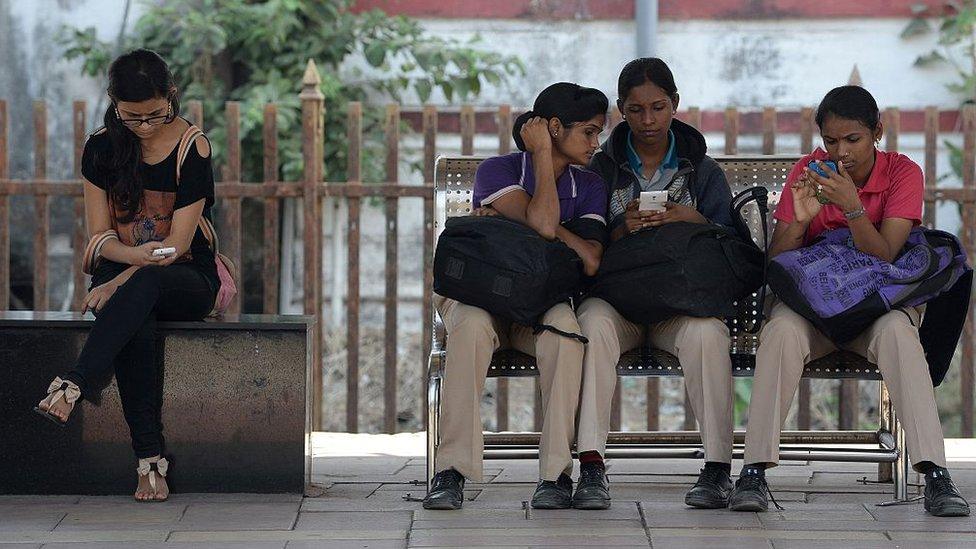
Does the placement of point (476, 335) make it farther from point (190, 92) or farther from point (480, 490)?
point (190, 92)

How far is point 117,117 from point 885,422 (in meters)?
2.85

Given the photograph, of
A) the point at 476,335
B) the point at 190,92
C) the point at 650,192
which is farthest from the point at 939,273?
the point at 190,92

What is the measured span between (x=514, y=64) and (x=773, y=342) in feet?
21.6

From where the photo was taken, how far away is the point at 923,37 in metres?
11.2

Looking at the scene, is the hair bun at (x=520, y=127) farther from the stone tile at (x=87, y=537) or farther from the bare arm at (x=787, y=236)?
the stone tile at (x=87, y=537)

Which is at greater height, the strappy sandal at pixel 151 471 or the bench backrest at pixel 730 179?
the bench backrest at pixel 730 179

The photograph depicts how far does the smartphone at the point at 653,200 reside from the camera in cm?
478

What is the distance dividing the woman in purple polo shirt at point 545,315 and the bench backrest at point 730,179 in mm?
326

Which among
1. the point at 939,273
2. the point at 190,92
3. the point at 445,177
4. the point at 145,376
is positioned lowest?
the point at 145,376

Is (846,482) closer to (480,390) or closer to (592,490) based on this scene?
(592,490)

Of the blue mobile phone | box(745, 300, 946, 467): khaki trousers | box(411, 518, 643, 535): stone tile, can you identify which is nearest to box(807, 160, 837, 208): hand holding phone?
the blue mobile phone

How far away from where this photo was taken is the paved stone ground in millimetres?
4141

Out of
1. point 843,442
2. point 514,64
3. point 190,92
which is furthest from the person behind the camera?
point 514,64

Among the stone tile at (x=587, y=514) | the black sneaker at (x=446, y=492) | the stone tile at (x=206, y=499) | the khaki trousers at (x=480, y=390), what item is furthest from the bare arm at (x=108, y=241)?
the stone tile at (x=587, y=514)
